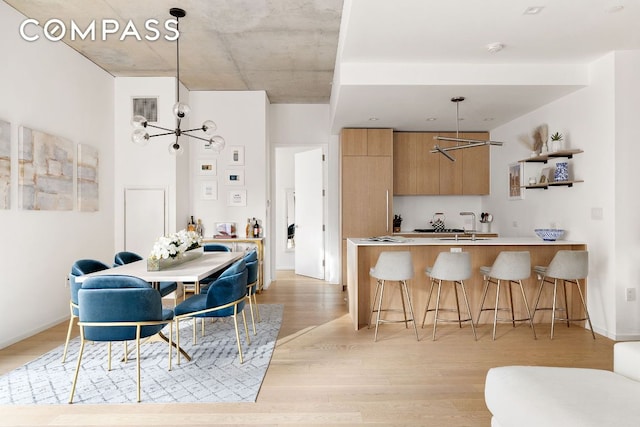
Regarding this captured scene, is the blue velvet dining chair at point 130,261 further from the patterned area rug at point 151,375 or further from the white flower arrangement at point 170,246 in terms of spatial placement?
the white flower arrangement at point 170,246

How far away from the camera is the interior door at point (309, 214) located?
23.3ft

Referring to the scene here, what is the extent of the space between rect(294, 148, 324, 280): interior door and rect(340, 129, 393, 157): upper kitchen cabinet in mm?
935

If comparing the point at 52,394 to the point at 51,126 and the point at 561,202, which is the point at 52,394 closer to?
the point at 51,126

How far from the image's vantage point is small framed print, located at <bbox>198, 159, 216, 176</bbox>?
6328 mm

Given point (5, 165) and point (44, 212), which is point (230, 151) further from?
point (5, 165)

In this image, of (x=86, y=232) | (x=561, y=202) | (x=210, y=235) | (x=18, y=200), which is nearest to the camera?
(x=18, y=200)

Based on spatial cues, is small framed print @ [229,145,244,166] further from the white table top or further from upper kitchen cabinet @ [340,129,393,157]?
the white table top

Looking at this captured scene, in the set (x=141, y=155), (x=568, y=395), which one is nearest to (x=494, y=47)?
(x=568, y=395)

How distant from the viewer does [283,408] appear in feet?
8.26

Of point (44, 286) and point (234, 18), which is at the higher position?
point (234, 18)

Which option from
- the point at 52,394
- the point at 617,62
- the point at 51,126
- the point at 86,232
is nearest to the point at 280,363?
the point at 52,394

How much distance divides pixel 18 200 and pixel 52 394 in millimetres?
2072

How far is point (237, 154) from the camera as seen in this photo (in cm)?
634

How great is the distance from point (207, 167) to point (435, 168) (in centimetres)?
370
